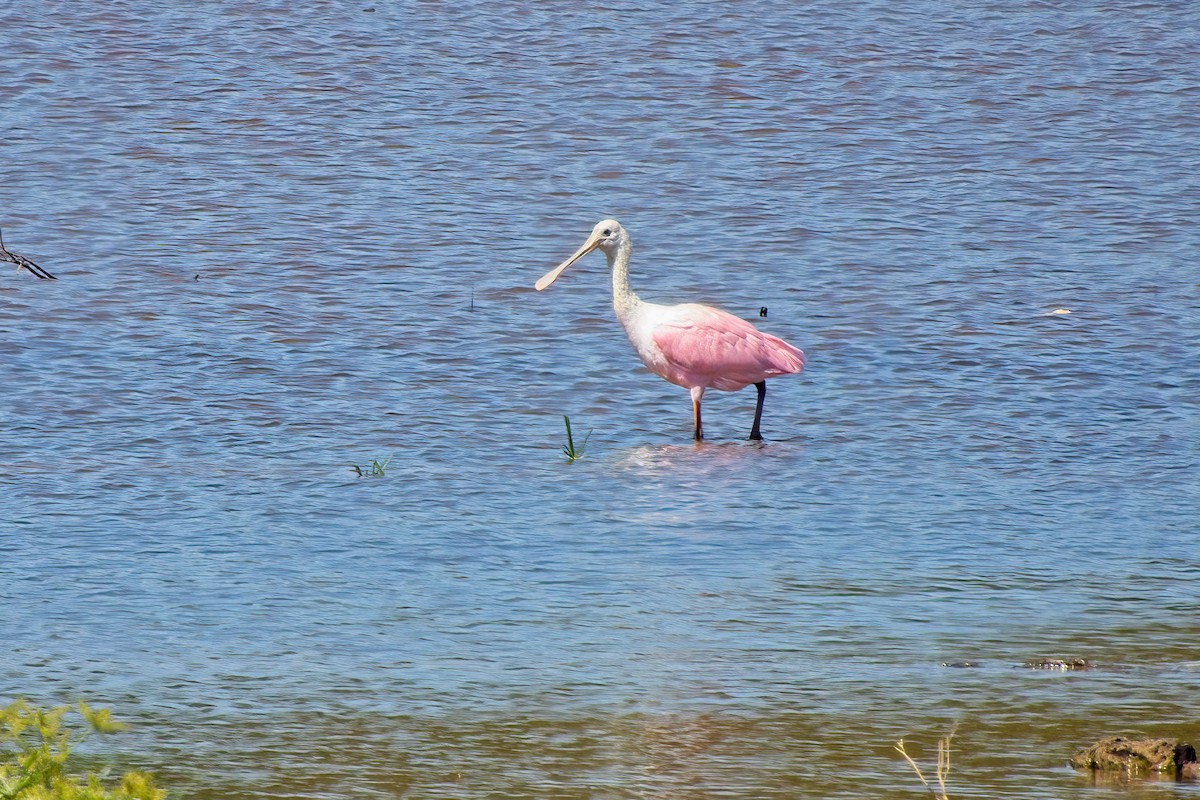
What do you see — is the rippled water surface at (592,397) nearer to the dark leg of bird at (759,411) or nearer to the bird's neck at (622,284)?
the dark leg of bird at (759,411)

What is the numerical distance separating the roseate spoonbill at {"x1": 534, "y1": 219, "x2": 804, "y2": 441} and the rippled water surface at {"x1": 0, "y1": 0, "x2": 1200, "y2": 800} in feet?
0.67

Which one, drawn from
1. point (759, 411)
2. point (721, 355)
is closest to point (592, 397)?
point (721, 355)

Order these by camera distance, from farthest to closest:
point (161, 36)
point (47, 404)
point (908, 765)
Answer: point (161, 36) < point (47, 404) < point (908, 765)

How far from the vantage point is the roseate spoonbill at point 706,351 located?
9.29 m

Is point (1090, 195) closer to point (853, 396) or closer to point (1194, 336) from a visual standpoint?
point (1194, 336)

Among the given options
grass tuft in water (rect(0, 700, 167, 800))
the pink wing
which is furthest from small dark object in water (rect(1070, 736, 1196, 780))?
the pink wing

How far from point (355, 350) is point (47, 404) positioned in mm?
1600

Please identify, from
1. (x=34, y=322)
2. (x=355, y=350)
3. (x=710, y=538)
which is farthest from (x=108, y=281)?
(x=710, y=538)

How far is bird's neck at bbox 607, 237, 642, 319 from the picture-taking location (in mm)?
9836

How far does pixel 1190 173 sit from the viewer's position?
531 inches

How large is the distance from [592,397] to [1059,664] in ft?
13.4

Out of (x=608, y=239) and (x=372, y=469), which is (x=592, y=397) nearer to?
(x=608, y=239)

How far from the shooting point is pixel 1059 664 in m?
5.63

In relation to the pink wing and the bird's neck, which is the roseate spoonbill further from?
the bird's neck
